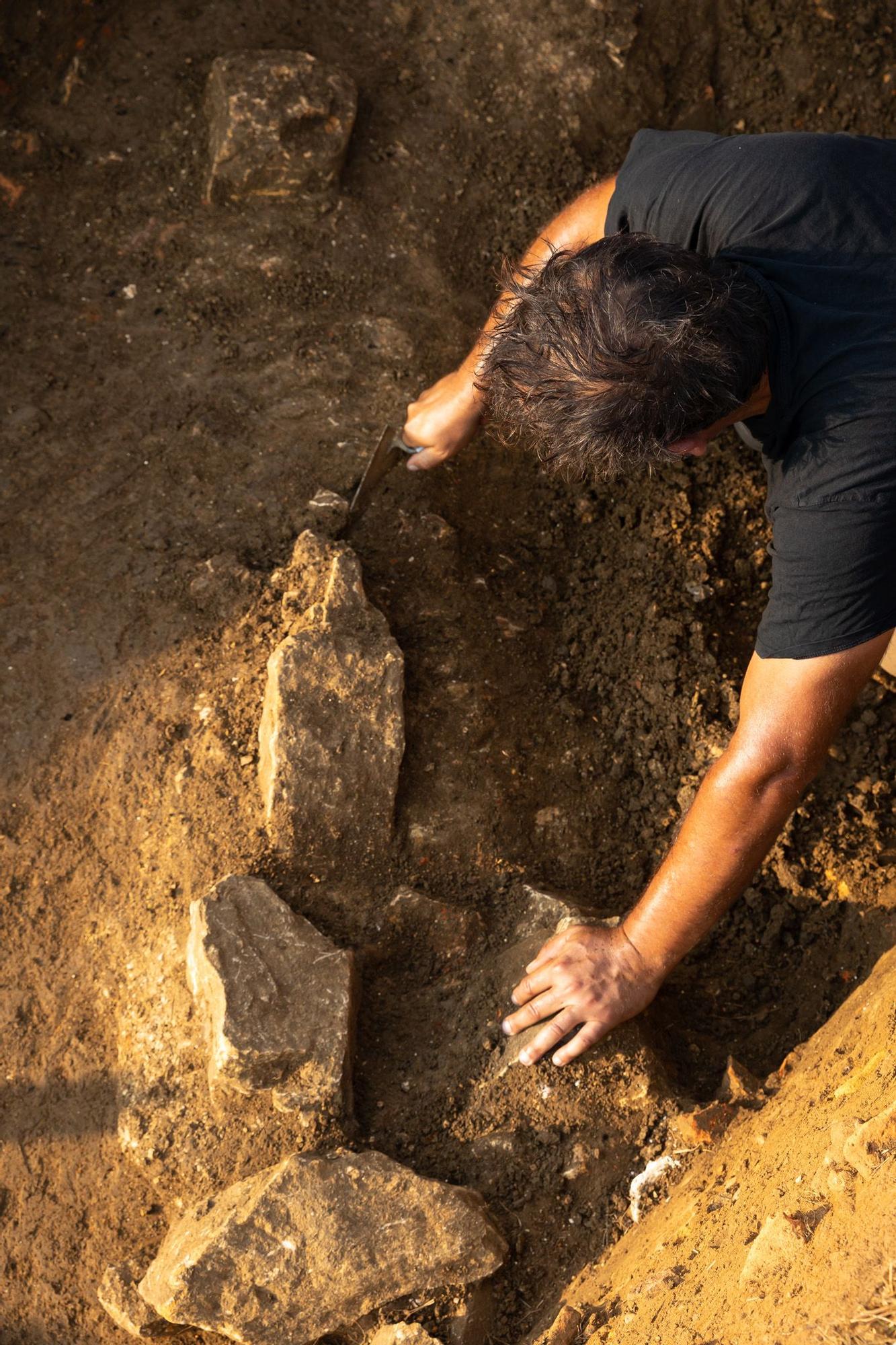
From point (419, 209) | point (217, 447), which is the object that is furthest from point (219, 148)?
point (217, 447)

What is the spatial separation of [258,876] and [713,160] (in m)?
1.76

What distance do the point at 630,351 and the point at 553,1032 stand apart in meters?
1.28

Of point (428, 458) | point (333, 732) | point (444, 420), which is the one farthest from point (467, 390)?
point (333, 732)

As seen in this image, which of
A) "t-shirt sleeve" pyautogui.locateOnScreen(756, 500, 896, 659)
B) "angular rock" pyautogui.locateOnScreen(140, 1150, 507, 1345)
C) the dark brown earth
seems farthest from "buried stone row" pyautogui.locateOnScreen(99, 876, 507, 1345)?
"t-shirt sleeve" pyautogui.locateOnScreen(756, 500, 896, 659)

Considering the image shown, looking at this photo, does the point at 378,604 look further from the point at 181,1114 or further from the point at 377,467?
the point at 181,1114

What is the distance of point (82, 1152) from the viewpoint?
2109mm

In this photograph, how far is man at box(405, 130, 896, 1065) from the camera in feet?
5.88

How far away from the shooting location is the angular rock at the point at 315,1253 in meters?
1.84

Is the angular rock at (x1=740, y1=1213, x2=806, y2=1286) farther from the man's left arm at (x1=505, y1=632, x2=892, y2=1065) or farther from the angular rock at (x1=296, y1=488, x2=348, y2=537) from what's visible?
the angular rock at (x1=296, y1=488, x2=348, y2=537)

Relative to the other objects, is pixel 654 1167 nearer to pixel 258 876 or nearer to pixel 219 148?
pixel 258 876

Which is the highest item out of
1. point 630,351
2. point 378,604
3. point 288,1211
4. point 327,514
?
point 630,351

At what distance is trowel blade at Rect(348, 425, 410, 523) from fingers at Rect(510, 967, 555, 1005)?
3.81 feet

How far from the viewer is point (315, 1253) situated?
1.87 m

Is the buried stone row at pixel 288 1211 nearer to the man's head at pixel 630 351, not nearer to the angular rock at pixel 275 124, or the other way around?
the man's head at pixel 630 351
